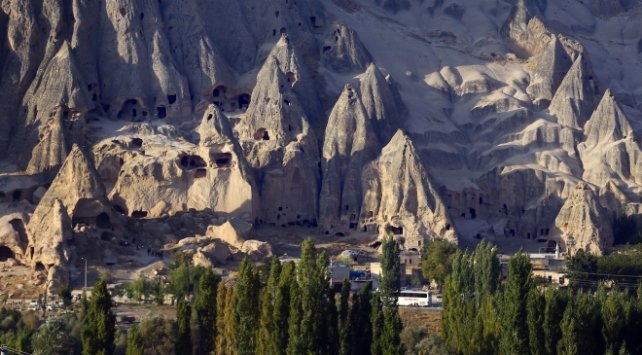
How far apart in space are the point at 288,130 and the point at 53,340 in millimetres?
29304

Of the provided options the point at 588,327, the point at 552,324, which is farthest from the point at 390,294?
the point at 588,327

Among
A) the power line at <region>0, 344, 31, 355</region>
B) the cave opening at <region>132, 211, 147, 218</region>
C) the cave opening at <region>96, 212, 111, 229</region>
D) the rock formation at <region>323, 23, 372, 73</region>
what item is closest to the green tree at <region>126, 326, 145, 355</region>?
the power line at <region>0, 344, 31, 355</region>

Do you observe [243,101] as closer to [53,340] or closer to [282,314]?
[53,340]

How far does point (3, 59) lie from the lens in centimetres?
9256

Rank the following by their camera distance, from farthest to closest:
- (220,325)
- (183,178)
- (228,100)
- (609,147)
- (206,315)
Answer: (228,100) → (609,147) → (183,178) → (220,325) → (206,315)

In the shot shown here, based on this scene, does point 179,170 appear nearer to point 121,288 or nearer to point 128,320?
point 121,288

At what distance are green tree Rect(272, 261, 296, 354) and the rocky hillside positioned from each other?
19563 mm

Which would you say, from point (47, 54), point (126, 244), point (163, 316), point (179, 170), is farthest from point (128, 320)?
point (47, 54)

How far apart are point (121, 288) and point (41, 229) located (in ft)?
16.9

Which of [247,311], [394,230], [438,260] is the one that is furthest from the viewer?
[394,230]

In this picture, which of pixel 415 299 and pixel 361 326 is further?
pixel 415 299

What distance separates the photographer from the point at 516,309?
6047 cm

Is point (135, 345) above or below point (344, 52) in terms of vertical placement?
below

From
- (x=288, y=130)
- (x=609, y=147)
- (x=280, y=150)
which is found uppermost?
(x=288, y=130)
